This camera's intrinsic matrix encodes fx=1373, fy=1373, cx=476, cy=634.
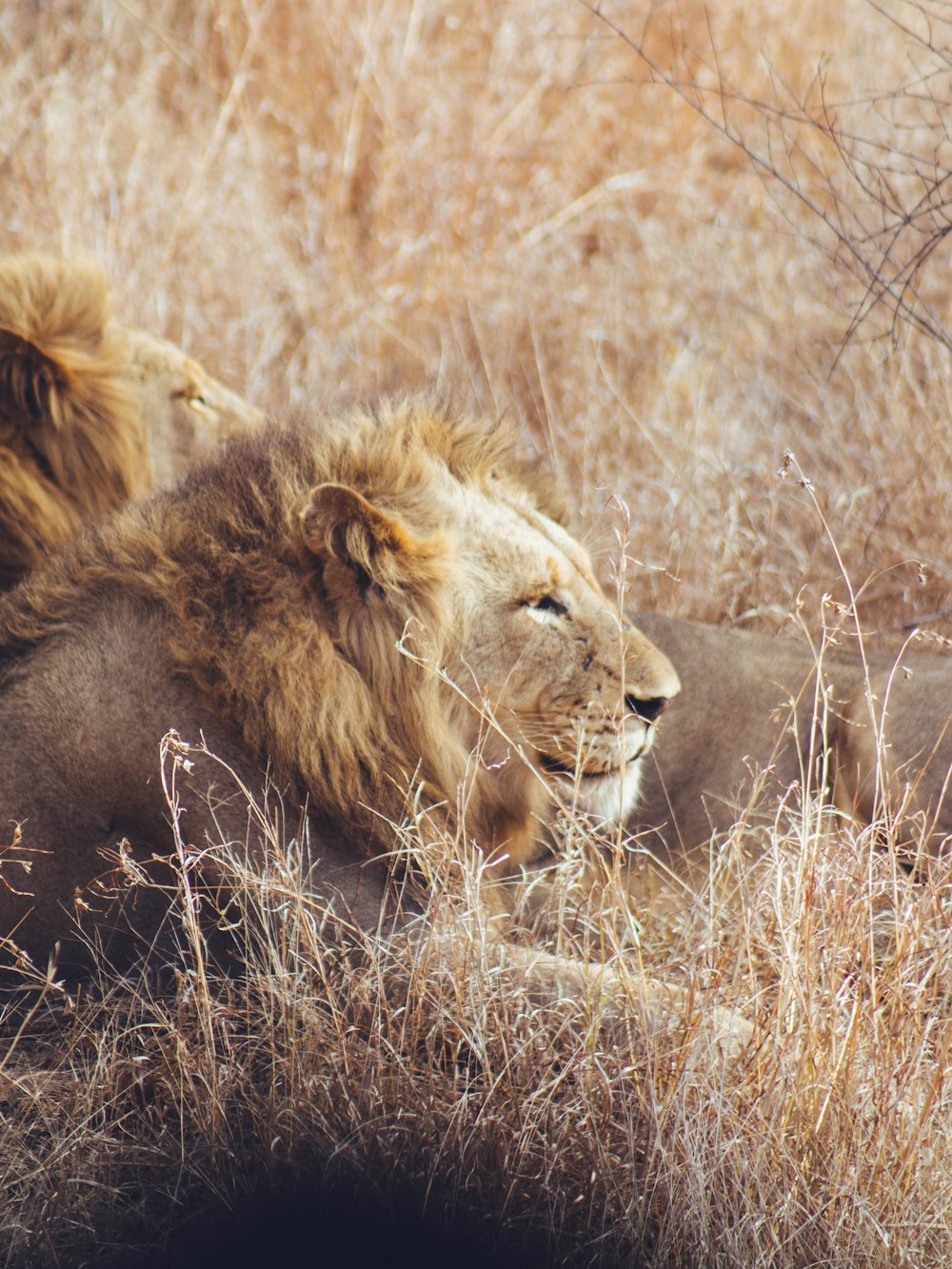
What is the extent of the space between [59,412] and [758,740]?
2.16 m

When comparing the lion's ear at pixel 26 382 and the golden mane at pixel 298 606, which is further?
the lion's ear at pixel 26 382

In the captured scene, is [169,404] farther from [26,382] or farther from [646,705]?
[646,705]

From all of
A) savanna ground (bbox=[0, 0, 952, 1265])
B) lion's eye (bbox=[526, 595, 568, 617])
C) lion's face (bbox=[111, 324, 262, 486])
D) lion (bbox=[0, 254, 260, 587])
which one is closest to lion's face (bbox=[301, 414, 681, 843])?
lion's eye (bbox=[526, 595, 568, 617])

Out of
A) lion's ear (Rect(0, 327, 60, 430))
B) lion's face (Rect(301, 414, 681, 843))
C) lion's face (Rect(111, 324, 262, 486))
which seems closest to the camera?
lion's face (Rect(301, 414, 681, 843))

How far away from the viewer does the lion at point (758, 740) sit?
3451 millimetres

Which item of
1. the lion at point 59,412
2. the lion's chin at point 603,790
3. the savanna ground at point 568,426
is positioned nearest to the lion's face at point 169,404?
the lion at point 59,412

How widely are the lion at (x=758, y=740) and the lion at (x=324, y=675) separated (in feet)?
2.13

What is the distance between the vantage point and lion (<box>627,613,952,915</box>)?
345 centimetres

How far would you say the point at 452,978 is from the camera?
252 centimetres

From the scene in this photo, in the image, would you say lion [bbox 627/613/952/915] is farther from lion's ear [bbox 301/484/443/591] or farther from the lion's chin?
lion's ear [bbox 301/484/443/591]

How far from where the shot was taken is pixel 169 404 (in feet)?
14.7

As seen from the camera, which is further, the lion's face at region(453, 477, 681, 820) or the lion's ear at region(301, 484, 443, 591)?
the lion's face at region(453, 477, 681, 820)

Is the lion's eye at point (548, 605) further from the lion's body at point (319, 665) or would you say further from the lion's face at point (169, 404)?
the lion's face at point (169, 404)

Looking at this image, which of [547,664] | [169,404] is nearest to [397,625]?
[547,664]
